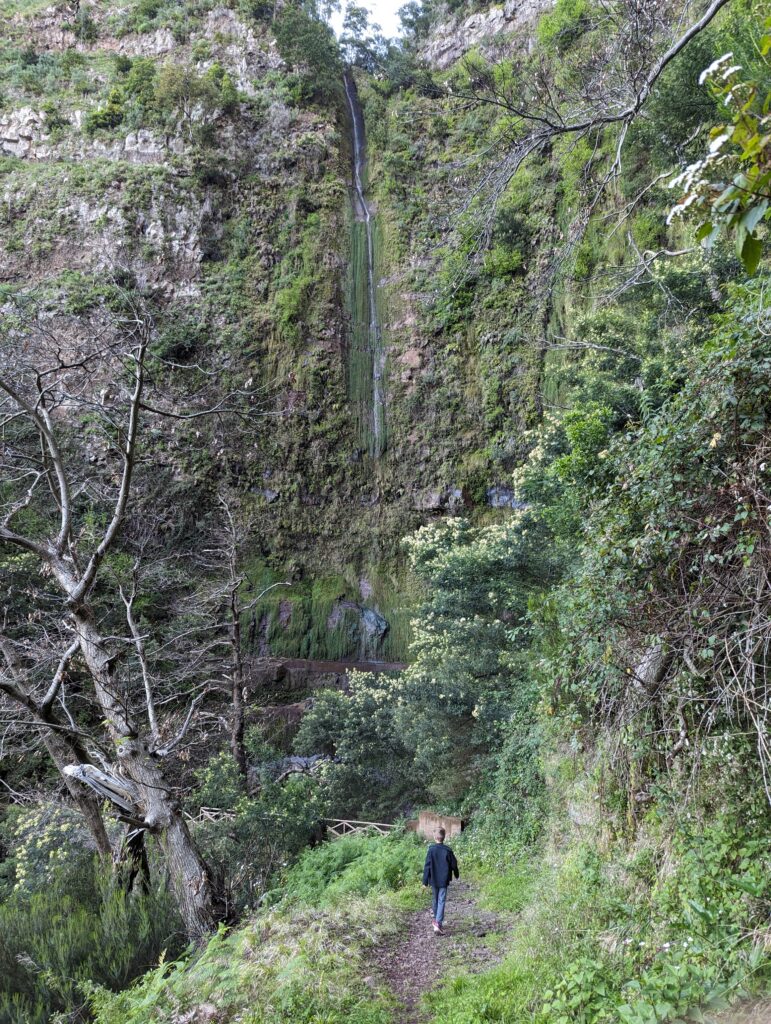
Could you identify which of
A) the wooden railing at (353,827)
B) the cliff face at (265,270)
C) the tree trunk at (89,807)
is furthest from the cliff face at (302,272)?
the tree trunk at (89,807)

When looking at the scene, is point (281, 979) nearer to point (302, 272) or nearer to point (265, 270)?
point (302, 272)

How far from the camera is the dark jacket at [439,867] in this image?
19.2ft

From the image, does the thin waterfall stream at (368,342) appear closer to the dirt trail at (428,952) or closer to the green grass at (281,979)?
the dirt trail at (428,952)

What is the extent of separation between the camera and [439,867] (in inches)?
231

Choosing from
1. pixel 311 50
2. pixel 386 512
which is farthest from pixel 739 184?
pixel 311 50

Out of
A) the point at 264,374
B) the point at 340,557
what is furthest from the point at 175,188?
the point at 340,557

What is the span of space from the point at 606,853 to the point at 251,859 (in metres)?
4.90

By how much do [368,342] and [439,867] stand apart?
61.0ft

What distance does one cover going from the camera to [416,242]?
2288cm

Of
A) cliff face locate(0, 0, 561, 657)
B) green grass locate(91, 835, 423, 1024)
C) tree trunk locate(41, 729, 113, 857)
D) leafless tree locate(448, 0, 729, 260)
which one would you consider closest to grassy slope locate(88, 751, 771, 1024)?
green grass locate(91, 835, 423, 1024)

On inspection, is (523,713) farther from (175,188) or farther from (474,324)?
(175,188)

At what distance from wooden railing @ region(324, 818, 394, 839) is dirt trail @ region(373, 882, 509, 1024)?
15.0ft

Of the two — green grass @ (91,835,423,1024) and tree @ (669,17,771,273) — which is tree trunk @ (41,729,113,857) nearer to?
green grass @ (91,835,423,1024)

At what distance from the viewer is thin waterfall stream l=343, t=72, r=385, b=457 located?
828 inches
